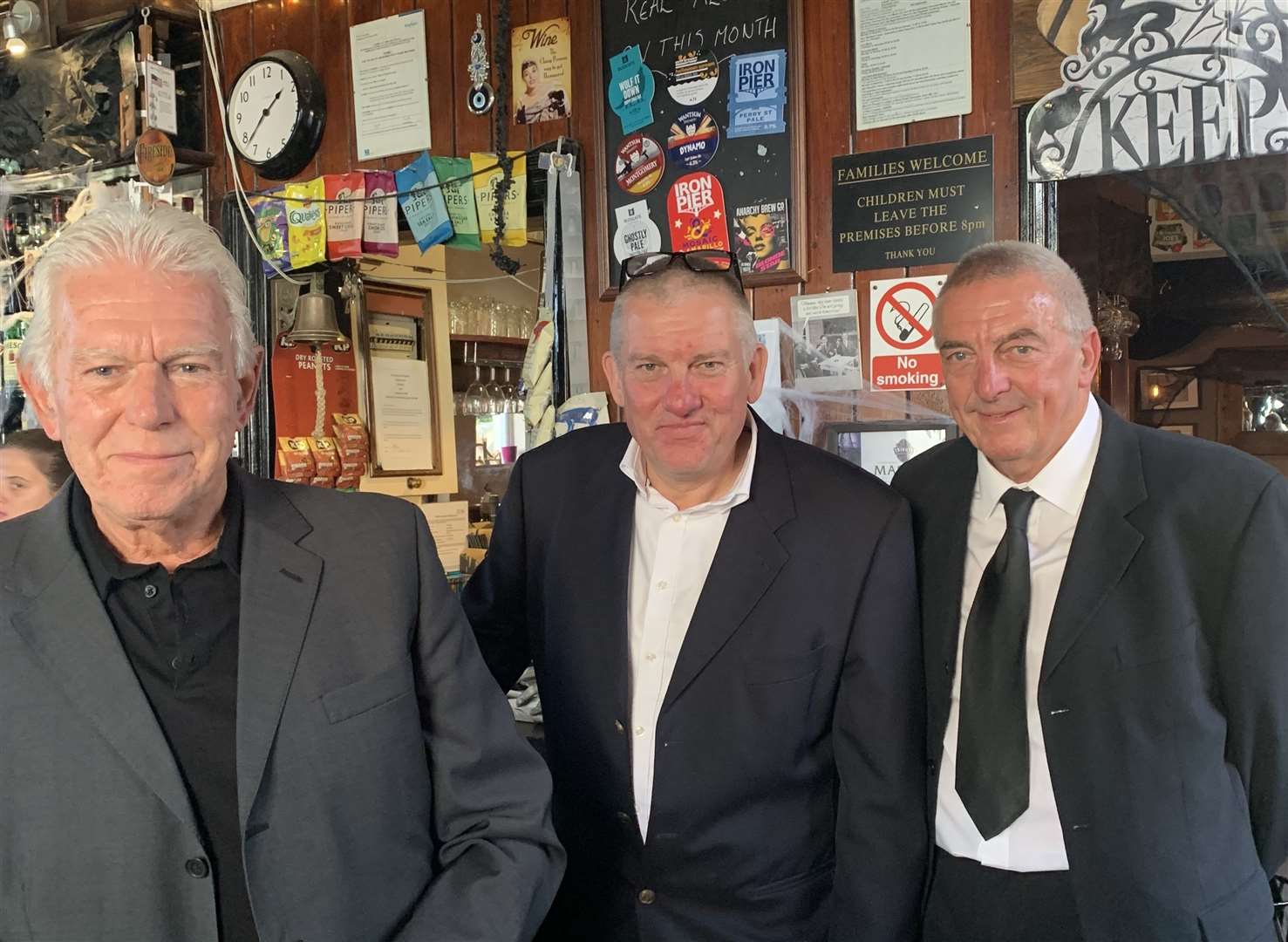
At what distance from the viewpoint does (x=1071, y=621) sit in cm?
168

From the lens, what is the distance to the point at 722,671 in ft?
5.91

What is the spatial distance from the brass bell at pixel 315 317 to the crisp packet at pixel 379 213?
13.3 inches

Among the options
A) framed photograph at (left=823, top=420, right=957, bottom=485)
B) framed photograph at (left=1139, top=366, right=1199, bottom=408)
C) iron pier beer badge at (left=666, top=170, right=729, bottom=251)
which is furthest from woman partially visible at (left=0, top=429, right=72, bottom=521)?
framed photograph at (left=1139, top=366, right=1199, bottom=408)

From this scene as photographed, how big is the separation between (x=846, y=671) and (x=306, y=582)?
3.13 ft

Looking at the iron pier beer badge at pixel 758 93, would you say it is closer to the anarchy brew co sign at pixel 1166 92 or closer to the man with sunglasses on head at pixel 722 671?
the anarchy brew co sign at pixel 1166 92

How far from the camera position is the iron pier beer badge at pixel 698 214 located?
2.90 meters

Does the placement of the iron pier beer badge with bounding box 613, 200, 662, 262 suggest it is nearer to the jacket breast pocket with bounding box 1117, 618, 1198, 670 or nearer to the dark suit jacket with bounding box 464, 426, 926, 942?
the dark suit jacket with bounding box 464, 426, 926, 942

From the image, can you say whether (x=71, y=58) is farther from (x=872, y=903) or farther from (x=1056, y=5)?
(x=872, y=903)

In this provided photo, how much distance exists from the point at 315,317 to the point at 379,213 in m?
0.48

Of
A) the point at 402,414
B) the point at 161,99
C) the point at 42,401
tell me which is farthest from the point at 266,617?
the point at 402,414

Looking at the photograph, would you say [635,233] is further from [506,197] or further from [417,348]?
[417,348]

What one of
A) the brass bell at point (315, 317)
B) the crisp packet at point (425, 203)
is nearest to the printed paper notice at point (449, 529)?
the brass bell at point (315, 317)

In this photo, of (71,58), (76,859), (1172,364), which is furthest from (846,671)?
(71,58)

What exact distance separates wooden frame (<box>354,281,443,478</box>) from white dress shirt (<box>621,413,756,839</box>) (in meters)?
2.40
